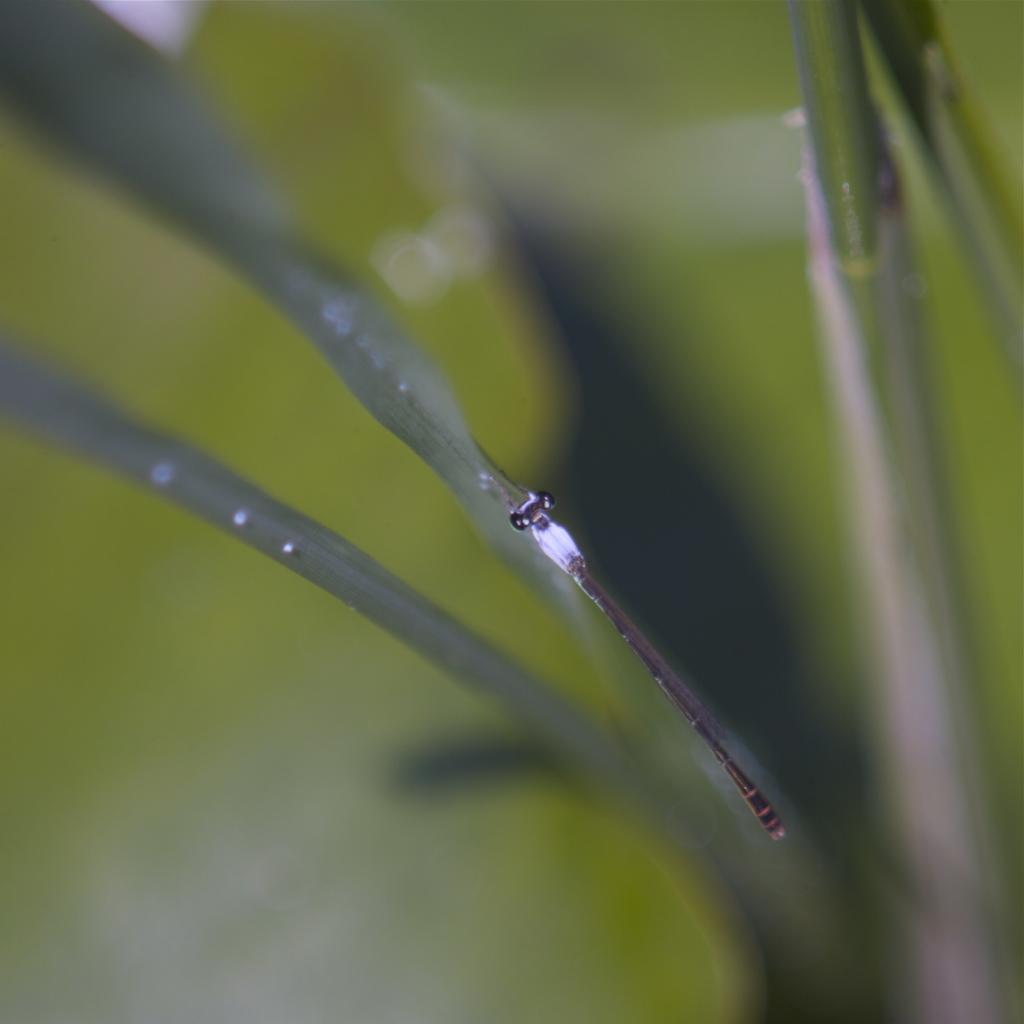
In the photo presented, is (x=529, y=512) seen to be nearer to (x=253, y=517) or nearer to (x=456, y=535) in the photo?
(x=253, y=517)

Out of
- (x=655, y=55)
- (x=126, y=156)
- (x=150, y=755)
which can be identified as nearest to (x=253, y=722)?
(x=150, y=755)

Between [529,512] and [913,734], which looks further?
[913,734]

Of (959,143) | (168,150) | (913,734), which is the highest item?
(168,150)

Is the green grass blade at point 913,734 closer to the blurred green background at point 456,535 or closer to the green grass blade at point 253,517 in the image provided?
the blurred green background at point 456,535

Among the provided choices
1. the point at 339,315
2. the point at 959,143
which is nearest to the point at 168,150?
the point at 339,315

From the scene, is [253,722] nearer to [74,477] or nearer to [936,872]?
[74,477]

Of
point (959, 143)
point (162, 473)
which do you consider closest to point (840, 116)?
point (959, 143)

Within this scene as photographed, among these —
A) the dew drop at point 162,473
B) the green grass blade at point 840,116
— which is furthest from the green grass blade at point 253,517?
the green grass blade at point 840,116

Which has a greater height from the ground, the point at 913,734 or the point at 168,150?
the point at 168,150
